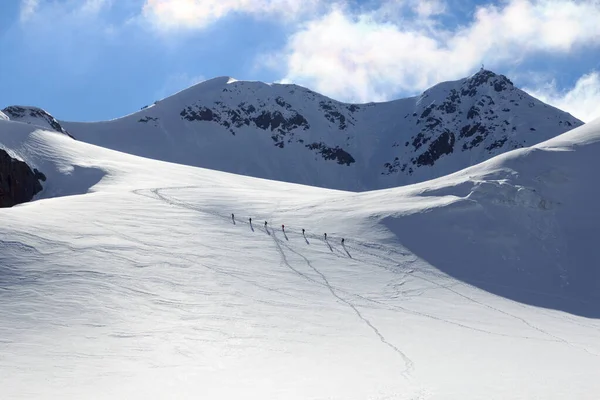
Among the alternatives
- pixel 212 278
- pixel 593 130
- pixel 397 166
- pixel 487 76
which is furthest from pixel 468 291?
pixel 487 76

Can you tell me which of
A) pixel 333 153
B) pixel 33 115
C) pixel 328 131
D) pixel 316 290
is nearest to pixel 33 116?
pixel 33 115

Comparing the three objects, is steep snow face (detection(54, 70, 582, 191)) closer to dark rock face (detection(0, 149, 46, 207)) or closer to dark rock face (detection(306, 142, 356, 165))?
dark rock face (detection(306, 142, 356, 165))

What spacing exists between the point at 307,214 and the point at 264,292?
16.8 m

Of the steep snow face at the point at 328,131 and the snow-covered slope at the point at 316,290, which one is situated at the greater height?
the steep snow face at the point at 328,131

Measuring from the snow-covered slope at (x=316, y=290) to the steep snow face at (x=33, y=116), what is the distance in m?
59.7

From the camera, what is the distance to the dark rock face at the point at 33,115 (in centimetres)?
10850

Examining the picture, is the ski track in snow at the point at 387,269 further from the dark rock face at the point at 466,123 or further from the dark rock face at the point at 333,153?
the dark rock face at the point at 466,123

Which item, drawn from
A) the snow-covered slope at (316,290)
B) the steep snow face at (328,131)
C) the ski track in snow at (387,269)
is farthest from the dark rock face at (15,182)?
the steep snow face at (328,131)

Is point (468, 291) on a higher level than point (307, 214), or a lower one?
lower

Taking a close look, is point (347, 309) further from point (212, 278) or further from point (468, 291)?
point (468, 291)

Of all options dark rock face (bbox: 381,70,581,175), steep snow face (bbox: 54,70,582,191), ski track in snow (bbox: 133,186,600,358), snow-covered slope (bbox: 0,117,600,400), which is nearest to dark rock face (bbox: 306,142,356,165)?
steep snow face (bbox: 54,70,582,191)

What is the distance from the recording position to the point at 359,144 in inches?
6870

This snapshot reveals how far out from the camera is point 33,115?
112 meters

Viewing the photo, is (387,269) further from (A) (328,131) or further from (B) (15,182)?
(A) (328,131)
